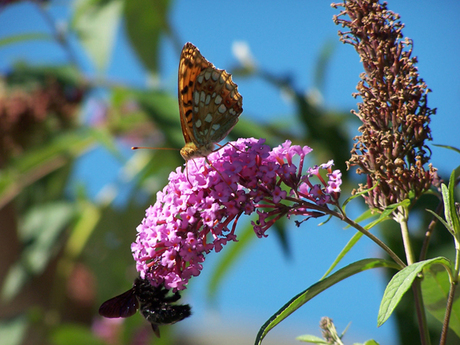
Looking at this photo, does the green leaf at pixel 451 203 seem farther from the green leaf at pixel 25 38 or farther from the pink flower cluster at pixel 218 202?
the green leaf at pixel 25 38

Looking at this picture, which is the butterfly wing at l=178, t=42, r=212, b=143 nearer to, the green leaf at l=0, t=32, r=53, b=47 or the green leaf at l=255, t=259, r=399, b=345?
the green leaf at l=255, t=259, r=399, b=345

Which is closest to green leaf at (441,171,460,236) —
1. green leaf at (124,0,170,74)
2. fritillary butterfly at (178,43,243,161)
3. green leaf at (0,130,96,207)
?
fritillary butterfly at (178,43,243,161)

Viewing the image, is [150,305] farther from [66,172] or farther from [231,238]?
[66,172]

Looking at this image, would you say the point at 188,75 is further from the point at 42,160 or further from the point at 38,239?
the point at 38,239

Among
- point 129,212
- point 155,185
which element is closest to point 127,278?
point 129,212

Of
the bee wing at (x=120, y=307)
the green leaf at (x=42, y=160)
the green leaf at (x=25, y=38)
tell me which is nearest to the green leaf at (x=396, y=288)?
the bee wing at (x=120, y=307)

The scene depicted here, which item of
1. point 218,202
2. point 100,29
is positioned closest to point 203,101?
point 218,202
